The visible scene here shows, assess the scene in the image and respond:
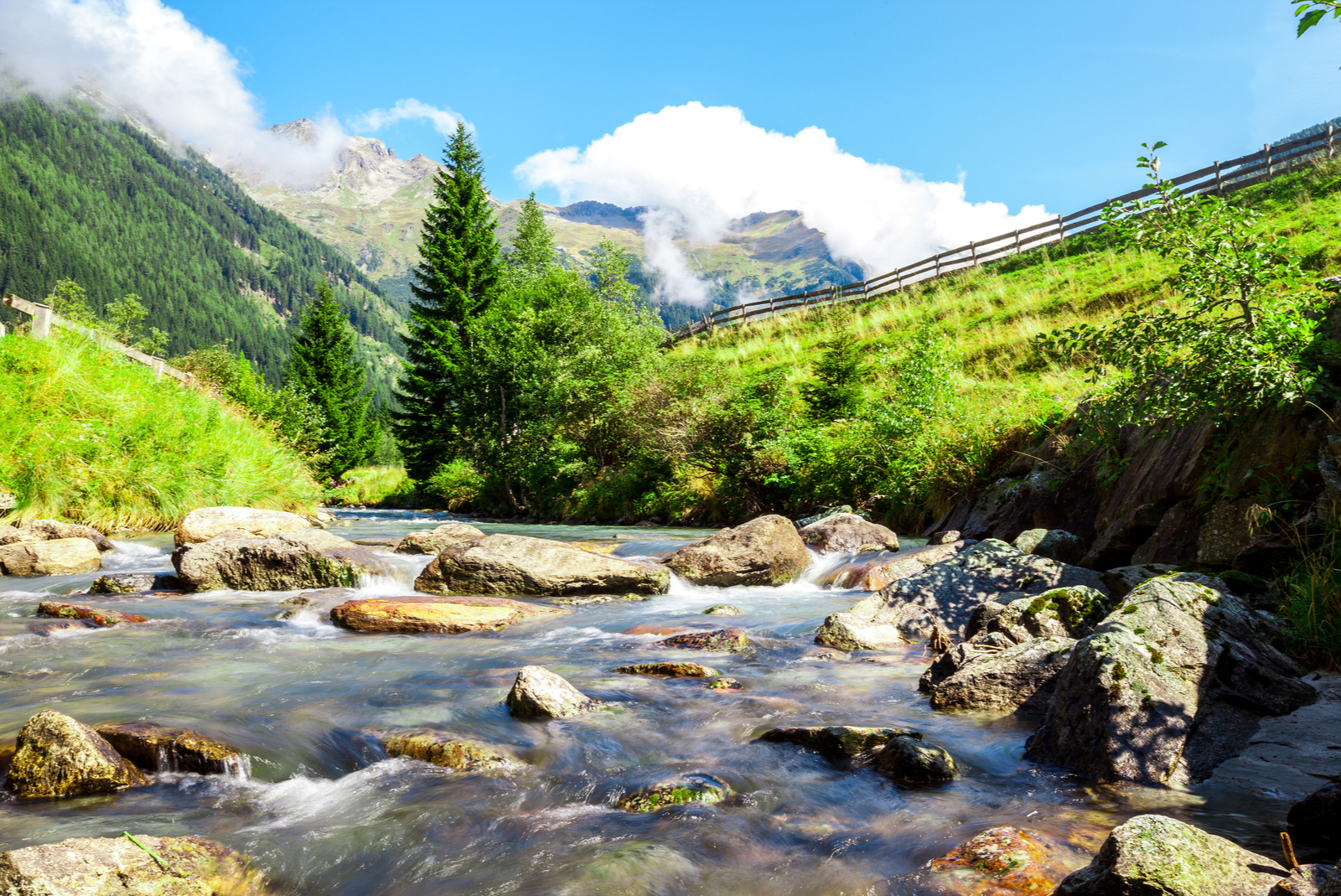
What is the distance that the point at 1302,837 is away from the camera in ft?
9.69

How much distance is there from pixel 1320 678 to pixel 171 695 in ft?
24.9

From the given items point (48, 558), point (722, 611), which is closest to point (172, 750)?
point (722, 611)

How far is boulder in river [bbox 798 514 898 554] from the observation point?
12.5m

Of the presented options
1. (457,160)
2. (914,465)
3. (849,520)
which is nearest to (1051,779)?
(849,520)

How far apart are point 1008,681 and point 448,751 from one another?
11.9 ft

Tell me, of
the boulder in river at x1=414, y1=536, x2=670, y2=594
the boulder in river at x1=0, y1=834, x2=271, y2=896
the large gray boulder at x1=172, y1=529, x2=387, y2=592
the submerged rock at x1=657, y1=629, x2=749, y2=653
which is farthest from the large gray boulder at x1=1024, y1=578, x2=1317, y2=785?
the large gray boulder at x1=172, y1=529, x2=387, y2=592

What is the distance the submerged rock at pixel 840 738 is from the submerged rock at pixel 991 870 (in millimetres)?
1071

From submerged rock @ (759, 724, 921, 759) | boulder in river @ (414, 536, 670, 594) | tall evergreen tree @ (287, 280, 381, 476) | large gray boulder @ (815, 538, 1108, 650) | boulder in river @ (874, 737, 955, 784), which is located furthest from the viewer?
tall evergreen tree @ (287, 280, 381, 476)

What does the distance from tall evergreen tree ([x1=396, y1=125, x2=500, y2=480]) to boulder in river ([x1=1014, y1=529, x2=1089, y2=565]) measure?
30.3 metres

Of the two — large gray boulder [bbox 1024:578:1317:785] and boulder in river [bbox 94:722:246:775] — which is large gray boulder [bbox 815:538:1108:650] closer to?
large gray boulder [bbox 1024:578:1317:785]

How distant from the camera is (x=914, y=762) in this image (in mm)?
4008

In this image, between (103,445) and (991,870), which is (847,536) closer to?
(991,870)

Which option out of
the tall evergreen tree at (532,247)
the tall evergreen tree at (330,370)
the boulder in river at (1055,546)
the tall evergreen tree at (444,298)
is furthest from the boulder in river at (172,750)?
the tall evergreen tree at (330,370)

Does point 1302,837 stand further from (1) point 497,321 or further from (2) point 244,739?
(1) point 497,321
